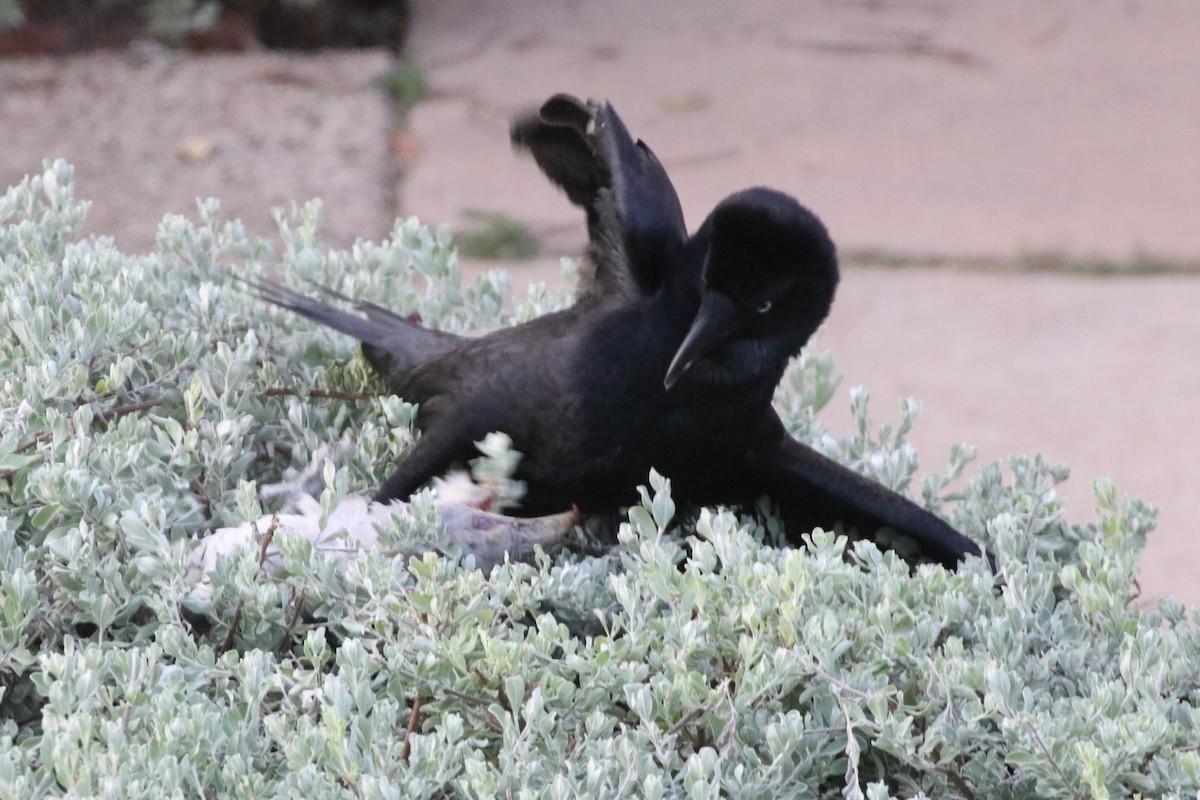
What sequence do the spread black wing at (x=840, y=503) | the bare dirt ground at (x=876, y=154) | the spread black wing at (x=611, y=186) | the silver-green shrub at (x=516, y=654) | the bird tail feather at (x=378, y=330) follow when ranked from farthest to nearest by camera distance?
1. the bare dirt ground at (x=876, y=154)
2. the bird tail feather at (x=378, y=330)
3. the spread black wing at (x=611, y=186)
4. the spread black wing at (x=840, y=503)
5. the silver-green shrub at (x=516, y=654)

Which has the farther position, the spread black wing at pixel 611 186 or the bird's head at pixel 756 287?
the spread black wing at pixel 611 186

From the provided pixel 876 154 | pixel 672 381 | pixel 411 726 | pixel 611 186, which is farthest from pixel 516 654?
pixel 876 154

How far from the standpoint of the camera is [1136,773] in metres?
1.60

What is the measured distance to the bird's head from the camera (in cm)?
230

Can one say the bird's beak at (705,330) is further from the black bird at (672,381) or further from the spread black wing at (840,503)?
the spread black wing at (840,503)

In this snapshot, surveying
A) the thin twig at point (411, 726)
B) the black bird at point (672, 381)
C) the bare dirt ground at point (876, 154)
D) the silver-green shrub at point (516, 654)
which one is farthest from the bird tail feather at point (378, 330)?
the bare dirt ground at point (876, 154)

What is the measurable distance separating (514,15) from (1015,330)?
2868 millimetres

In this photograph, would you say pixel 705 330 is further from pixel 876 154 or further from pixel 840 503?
pixel 876 154

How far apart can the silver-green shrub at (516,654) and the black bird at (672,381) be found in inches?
9.4

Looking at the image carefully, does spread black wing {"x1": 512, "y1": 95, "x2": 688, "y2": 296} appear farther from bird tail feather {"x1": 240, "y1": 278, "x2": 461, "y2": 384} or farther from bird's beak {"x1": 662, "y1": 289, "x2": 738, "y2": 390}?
bird tail feather {"x1": 240, "y1": 278, "x2": 461, "y2": 384}

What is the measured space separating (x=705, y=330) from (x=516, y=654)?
2.67 ft

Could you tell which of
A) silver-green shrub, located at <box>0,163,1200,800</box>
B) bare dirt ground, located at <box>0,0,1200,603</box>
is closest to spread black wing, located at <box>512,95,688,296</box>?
silver-green shrub, located at <box>0,163,1200,800</box>

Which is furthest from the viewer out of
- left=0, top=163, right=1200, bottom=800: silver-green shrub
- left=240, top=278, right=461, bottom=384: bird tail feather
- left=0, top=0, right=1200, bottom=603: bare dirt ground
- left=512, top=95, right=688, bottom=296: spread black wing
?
left=0, top=0, right=1200, bottom=603: bare dirt ground

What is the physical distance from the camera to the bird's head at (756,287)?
2.30 meters
